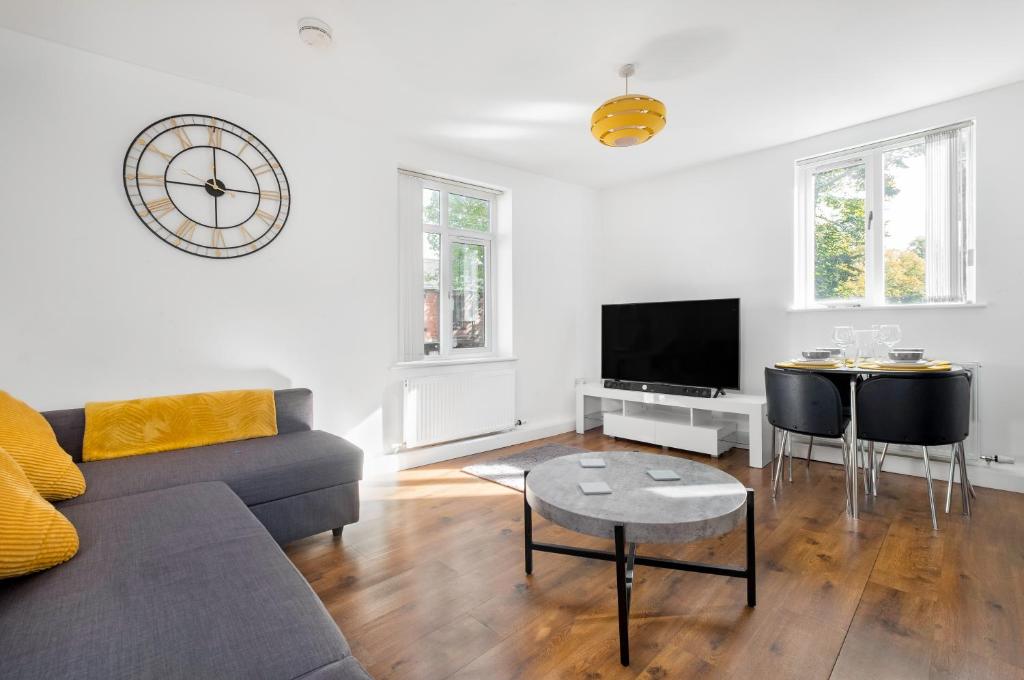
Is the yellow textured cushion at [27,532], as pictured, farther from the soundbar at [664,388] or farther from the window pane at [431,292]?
the soundbar at [664,388]

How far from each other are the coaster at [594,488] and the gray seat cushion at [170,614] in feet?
3.39

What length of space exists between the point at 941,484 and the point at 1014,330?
108cm

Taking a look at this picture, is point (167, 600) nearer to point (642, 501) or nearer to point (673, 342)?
point (642, 501)

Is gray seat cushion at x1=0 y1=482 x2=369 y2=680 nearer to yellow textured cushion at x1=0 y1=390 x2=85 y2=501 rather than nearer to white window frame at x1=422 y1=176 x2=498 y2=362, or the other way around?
yellow textured cushion at x1=0 y1=390 x2=85 y2=501

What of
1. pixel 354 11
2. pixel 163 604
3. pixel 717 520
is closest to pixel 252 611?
pixel 163 604

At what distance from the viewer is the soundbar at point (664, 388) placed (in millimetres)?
4176

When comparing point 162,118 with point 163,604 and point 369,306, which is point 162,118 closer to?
point 369,306

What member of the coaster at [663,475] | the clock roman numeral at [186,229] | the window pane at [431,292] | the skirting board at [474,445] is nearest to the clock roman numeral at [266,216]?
the clock roman numeral at [186,229]

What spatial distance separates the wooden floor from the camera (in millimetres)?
1575

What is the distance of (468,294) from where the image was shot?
4508mm

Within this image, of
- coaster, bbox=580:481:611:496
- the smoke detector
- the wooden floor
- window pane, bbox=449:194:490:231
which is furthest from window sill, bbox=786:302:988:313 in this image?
the smoke detector

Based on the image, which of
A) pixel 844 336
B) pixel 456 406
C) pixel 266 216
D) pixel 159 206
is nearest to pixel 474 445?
pixel 456 406

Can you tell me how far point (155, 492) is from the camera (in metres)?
1.91

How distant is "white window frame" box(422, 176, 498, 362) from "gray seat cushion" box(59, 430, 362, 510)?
1.65m
